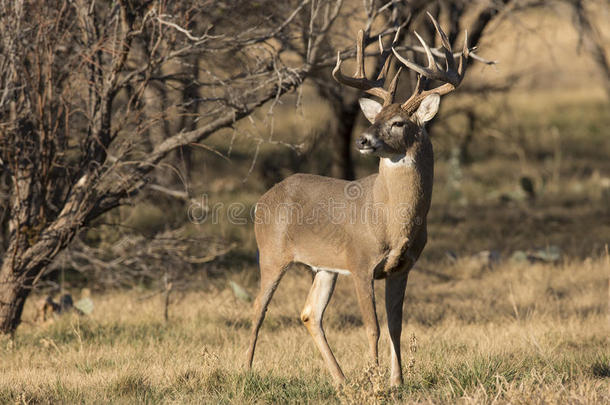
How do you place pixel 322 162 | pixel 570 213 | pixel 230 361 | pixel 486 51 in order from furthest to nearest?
1. pixel 322 162
2. pixel 570 213
3. pixel 486 51
4. pixel 230 361

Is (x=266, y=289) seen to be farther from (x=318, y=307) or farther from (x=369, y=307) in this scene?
(x=369, y=307)

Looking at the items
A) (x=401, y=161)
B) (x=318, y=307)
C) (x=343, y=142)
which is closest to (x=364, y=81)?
(x=401, y=161)

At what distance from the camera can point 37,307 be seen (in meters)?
8.20

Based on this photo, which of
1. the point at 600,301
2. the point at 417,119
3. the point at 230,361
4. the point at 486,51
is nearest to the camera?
the point at 417,119

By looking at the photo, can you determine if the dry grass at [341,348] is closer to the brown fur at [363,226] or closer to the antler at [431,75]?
the brown fur at [363,226]

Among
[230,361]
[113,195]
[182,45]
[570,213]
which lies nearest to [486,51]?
[570,213]

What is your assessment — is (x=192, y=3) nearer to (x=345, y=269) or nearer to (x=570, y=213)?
(x=345, y=269)

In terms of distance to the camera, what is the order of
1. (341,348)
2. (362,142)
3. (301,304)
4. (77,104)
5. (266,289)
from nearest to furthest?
(362,142)
(266,289)
(341,348)
(77,104)
(301,304)

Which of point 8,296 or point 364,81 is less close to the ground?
point 364,81

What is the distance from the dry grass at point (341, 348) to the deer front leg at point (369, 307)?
169 mm

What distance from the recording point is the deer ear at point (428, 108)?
220 inches

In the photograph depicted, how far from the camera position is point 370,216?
18.9 feet

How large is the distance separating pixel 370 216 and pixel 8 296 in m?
3.58

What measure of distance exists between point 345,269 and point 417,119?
3.70ft
